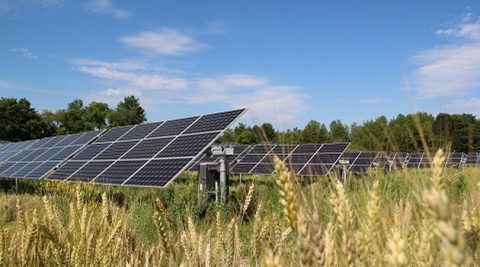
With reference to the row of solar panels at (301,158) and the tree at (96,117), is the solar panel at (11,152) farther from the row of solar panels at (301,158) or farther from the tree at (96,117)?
the tree at (96,117)

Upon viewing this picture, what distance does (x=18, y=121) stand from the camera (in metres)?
63.4

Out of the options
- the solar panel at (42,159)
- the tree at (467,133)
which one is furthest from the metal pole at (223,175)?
the solar panel at (42,159)

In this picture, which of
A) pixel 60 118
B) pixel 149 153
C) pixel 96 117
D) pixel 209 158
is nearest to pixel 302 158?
pixel 209 158

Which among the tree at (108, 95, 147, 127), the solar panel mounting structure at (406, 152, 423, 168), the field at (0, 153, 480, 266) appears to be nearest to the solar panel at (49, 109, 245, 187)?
the solar panel mounting structure at (406, 152, 423, 168)

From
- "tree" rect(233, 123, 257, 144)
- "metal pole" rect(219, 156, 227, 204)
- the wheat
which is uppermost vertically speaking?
"tree" rect(233, 123, 257, 144)

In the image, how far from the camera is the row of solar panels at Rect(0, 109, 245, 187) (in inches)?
364

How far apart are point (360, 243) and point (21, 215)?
1.60 m

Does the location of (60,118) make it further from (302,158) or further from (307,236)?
(307,236)

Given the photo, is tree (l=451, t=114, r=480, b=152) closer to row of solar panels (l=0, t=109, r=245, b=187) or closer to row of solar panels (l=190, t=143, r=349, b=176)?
row of solar panels (l=0, t=109, r=245, b=187)

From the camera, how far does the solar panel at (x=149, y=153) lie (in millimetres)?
9102

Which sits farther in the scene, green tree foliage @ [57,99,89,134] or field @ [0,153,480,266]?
green tree foliage @ [57,99,89,134]

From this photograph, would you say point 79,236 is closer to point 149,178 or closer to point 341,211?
point 341,211

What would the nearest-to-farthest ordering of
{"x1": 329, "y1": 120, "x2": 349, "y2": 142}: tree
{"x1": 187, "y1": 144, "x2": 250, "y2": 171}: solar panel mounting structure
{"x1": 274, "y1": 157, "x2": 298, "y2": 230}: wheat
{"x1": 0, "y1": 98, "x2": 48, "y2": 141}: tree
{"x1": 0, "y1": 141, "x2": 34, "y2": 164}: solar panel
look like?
1. {"x1": 274, "y1": 157, "x2": 298, "y2": 230}: wheat
2. {"x1": 329, "y1": 120, "x2": 349, "y2": 142}: tree
3. {"x1": 187, "y1": 144, "x2": 250, "y2": 171}: solar panel mounting structure
4. {"x1": 0, "y1": 141, "x2": 34, "y2": 164}: solar panel
5. {"x1": 0, "y1": 98, "x2": 48, "y2": 141}: tree

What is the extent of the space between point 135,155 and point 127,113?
57.6m
